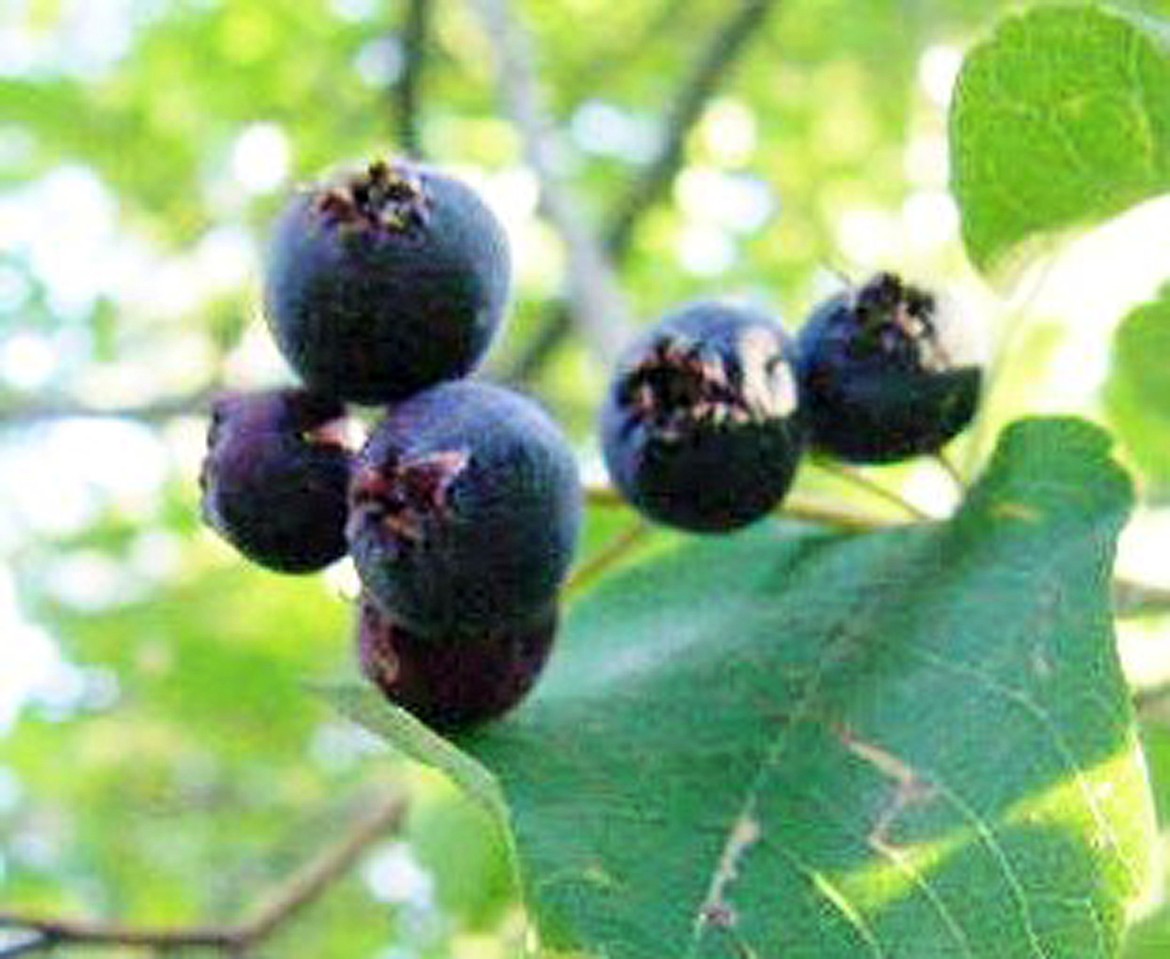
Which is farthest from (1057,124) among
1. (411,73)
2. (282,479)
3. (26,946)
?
(411,73)

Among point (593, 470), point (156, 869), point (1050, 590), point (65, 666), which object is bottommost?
point (156, 869)

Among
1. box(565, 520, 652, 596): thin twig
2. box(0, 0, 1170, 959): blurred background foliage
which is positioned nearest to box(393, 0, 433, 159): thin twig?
box(0, 0, 1170, 959): blurred background foliage

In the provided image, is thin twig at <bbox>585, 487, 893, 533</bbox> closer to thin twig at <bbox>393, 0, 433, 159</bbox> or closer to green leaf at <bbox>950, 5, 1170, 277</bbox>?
green leaf at <bbox>950, 5, 1170, 277</bbox>

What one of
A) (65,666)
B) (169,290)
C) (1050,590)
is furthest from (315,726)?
(1050,590)

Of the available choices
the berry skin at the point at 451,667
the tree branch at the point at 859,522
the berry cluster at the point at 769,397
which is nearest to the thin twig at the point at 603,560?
the tree branch at the point at 859,522

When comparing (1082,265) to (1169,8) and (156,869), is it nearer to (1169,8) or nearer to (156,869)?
(1169,8)

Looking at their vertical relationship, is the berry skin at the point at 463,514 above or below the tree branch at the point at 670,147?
above

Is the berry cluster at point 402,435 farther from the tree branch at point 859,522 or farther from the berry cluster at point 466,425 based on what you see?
the tree branch at point 859,522

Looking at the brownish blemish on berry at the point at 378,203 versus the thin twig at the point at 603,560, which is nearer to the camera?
the brownish blemish on berry at the point at 378,203
